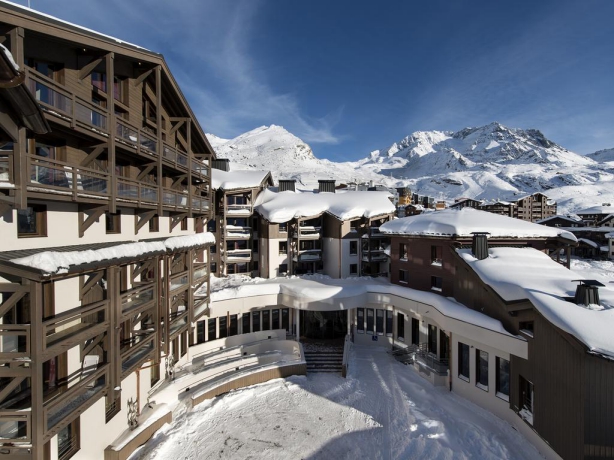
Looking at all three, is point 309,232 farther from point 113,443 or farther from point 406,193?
point 406,193

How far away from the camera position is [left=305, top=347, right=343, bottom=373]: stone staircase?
19500 millimetres

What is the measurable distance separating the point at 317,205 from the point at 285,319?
11.8 m

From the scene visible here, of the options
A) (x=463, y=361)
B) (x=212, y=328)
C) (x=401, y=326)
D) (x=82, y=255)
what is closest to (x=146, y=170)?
(x=82, y=255)

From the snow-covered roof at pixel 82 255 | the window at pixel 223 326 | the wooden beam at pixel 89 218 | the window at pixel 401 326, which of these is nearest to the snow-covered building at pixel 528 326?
the window at pixel 401 326

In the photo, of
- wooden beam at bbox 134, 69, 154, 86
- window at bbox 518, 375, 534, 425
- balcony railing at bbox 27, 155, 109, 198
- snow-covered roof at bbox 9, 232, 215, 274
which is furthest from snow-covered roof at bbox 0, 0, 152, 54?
window at bbox 518, 375, 534, 425

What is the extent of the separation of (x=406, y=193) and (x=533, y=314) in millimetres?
60420

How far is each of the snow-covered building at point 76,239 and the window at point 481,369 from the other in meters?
15.3

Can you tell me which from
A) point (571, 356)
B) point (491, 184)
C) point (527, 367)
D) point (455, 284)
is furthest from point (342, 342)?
point (491, 184)

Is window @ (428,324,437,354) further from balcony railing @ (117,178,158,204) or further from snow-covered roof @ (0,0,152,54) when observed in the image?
snow-covered roof @ (0,0,152,54)

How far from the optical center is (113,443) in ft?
37.1

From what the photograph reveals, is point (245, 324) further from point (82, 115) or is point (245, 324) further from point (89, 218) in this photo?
point (82, 115)

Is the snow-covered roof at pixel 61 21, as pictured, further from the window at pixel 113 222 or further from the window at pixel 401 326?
the window at pixel 401 326

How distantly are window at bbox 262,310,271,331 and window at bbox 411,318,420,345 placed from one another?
10970 mm

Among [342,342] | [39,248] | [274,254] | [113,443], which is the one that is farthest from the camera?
[274,254]
